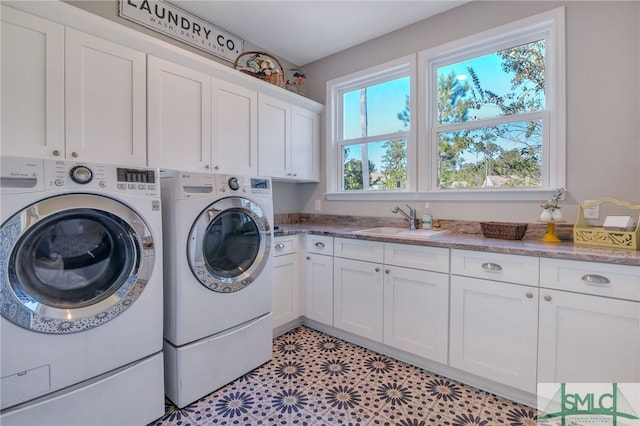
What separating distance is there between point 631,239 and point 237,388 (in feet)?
7.52

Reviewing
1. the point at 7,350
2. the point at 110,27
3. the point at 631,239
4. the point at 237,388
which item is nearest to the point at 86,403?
the point at 7,350

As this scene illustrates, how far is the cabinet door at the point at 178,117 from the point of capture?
190cm

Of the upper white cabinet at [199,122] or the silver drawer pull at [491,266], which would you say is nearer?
the silver drawer pull at [491,266]

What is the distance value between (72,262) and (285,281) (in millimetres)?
1429

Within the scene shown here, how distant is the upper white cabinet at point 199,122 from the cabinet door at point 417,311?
1458 millimetres

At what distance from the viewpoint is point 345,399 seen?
1684 millimetres

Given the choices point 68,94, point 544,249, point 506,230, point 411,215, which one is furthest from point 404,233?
point 68,94

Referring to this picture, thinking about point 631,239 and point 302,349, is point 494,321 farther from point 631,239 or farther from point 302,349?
point 302,349

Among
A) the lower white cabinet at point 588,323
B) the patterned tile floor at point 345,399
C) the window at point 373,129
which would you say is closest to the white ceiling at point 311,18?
the window at point 373,129

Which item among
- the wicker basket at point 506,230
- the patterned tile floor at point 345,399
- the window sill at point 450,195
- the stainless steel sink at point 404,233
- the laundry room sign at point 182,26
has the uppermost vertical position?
the laundry room sign at point 182,26

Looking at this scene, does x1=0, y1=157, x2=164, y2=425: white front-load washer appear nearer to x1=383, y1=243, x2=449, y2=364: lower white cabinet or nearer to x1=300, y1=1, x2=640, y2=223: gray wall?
x1=383, y1=243, x2=449, y2=364: lower white cabinet

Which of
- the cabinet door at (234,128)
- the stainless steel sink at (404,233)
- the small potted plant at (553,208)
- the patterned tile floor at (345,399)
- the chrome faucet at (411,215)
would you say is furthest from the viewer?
the chrome faucet at (411,215)

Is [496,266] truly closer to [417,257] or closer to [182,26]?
[417,257]

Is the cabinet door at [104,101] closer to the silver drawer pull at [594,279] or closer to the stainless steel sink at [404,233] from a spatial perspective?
the stainless steel sink at [404,233]
